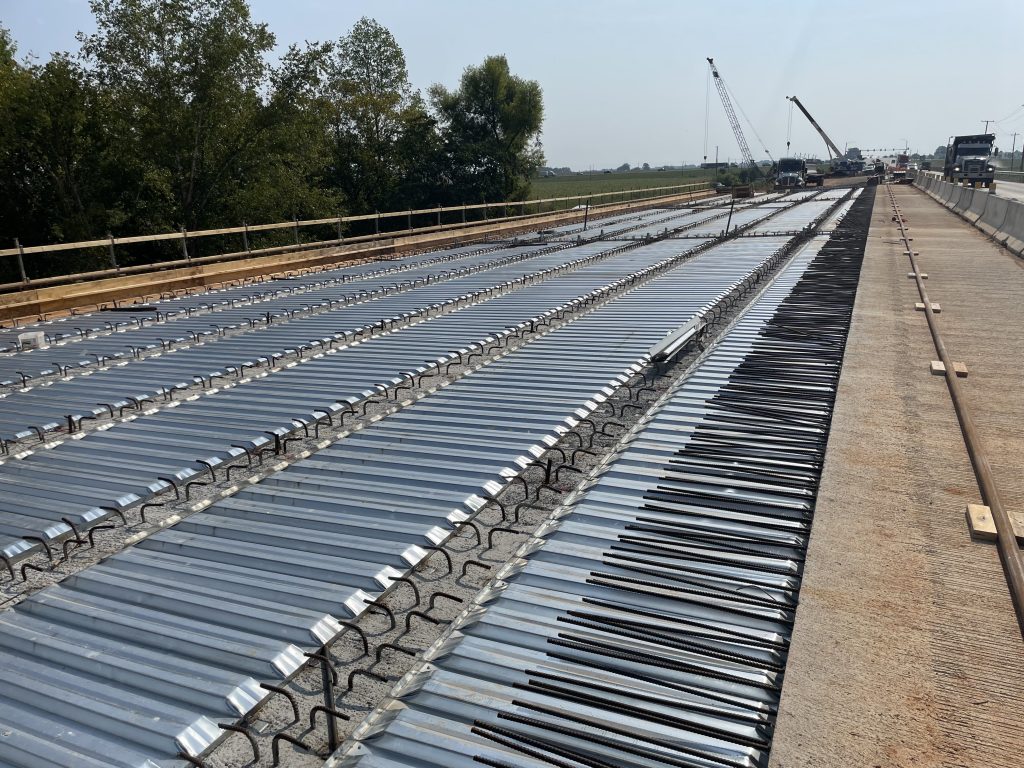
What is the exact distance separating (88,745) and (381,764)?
66.2 inches

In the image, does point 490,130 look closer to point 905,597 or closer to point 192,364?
point 192,364

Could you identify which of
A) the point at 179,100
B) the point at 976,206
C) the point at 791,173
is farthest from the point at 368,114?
the point at 791,173

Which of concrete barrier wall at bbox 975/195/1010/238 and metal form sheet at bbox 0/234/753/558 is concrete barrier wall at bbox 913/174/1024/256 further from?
metal form sheet at bbox 0/234/753/558

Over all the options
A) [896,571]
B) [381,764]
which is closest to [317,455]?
[381,764]

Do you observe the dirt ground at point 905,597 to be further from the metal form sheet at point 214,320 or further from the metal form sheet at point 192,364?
the metal form sheet at point 214,320

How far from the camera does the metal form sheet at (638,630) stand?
13.2ft

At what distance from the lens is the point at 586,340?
1388cm

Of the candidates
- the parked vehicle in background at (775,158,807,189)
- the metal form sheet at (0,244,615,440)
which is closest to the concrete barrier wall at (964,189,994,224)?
the metal form sheet at (0,244,615,440)

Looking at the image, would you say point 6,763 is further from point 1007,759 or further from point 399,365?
point 399,365

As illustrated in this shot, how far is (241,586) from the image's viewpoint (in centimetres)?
559

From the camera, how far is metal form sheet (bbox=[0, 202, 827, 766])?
14.0 ft

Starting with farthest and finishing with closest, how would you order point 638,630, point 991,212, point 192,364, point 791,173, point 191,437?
1. point 791,173
2. point 991,212
3. point 192,364
4. point 191,437
5. point 638,630

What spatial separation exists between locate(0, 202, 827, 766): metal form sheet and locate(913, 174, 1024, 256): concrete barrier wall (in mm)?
26203

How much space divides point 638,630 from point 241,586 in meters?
3.07
